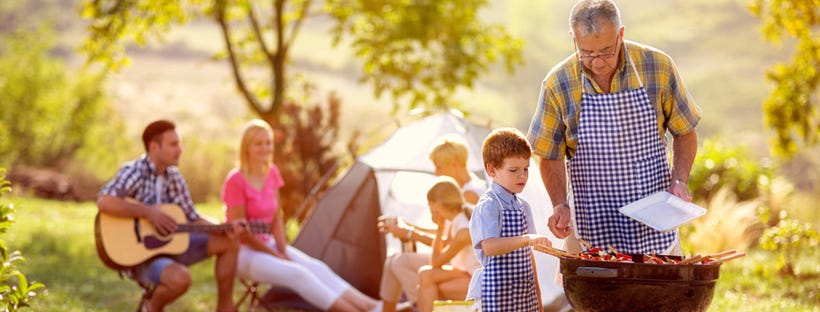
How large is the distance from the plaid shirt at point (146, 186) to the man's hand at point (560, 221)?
310cm

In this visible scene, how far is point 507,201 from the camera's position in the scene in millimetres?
4273

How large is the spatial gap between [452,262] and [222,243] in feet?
5.14

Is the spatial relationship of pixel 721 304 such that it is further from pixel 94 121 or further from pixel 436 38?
pixel 94 121

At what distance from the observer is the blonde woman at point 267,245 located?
23.0ft

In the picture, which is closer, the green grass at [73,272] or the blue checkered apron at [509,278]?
the blue checkered apron at [509,278]

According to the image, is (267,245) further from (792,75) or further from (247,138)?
(792,75)

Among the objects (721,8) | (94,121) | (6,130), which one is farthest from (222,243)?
(721,8)

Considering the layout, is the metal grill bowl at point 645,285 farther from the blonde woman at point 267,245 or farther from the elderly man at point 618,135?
the blonde woman at point 267,245

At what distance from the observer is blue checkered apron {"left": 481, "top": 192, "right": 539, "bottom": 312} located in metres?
4.32

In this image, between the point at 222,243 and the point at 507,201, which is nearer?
the point at 507,201

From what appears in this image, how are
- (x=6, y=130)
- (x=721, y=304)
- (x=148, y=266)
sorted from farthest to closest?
(x=6, y=130)
(x=721, y=304)
(x=148, y=266)

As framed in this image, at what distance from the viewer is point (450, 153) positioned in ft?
20.6

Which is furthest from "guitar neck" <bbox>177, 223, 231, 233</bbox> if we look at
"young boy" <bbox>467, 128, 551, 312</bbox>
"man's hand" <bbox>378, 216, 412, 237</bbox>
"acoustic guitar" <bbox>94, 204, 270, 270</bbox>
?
"young boy" <bbox>467, 128, 551, 312</bbox>

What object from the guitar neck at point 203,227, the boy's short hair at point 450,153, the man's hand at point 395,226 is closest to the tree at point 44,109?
the guitar neck at point 203,227
